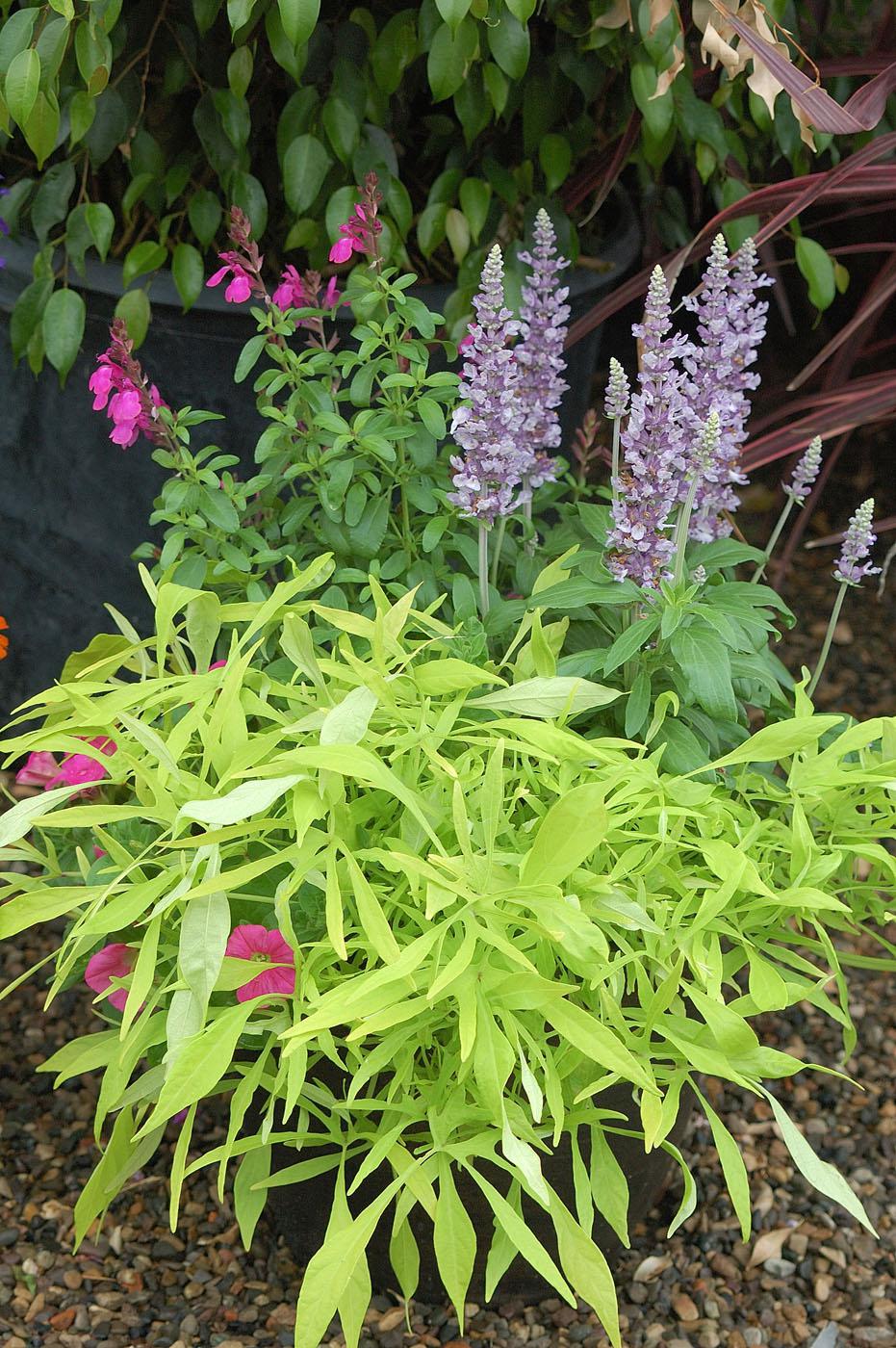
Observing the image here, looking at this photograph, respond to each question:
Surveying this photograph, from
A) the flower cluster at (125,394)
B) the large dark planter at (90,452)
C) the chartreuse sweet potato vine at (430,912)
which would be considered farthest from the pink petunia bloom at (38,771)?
the large dark planter at (90,452)

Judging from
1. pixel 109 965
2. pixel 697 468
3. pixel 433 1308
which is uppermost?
pixel 697 468

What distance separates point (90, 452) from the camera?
1864 mm

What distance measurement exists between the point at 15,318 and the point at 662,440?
938 millimetres

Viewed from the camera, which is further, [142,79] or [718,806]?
[142,79]

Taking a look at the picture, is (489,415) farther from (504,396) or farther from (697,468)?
(697,468)

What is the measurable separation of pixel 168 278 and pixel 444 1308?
1.26 meters

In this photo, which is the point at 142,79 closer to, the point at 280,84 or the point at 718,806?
the point at 280,84

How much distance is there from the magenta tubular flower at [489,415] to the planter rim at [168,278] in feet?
2.06

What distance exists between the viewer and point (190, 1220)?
140 centimetres

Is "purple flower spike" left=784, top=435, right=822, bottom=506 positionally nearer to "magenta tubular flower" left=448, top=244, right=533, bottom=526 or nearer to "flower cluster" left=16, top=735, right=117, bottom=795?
"magenta tubular flower" left=448, top=244, right=533, bottom=526

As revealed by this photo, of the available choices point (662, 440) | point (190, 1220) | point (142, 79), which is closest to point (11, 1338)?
point (190, 1220)

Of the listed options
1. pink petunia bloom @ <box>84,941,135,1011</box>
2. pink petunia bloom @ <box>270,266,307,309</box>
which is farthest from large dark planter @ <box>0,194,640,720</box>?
pink petunia bloom @ <box>84,941,135,1011</box>

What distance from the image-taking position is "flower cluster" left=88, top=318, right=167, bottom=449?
1233mm

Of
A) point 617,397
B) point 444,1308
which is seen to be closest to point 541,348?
point 617,397
